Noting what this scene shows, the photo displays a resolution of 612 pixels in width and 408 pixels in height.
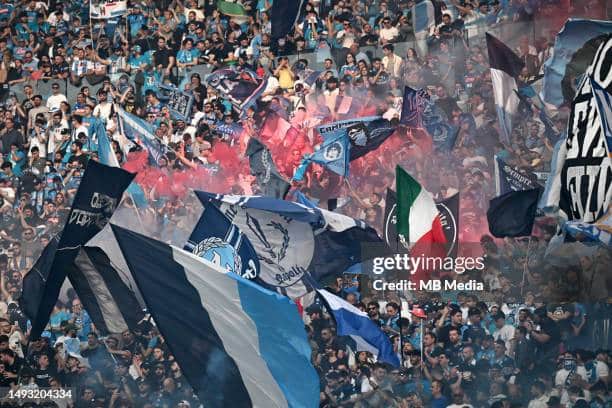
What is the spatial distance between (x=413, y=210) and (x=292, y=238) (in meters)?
1.66

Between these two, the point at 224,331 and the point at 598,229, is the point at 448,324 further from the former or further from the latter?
the point at 224,331

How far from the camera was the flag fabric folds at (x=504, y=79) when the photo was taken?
15789 mm

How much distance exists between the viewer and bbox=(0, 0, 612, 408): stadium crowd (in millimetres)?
14531

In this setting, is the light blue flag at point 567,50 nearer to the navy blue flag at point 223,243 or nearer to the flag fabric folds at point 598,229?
the flag fabric folds at point 598,229

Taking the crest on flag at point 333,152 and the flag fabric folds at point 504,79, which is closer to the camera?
the flag fabric folds at point 504,79

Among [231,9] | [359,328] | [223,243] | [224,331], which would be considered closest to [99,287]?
[223,243]

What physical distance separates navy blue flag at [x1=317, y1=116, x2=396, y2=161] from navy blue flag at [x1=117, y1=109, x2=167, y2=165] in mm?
3470

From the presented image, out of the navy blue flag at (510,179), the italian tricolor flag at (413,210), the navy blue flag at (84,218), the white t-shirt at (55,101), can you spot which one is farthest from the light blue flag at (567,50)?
the white t-shirt at (55,101)

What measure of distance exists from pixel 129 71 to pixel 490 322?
8510mm

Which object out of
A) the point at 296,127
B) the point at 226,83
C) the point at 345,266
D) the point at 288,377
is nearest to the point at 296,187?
the point at 296,127

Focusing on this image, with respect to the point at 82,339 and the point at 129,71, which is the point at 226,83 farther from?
the point at 82,339

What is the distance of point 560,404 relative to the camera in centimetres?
1389

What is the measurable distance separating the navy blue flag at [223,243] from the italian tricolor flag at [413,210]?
2067 millimetres

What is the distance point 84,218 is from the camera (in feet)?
35.5
